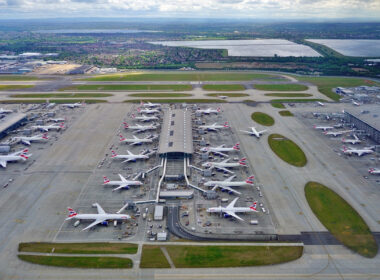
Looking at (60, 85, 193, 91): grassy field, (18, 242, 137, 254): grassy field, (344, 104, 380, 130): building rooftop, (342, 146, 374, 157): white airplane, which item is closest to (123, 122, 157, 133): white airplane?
(18, 242, 137, 254): grassy field

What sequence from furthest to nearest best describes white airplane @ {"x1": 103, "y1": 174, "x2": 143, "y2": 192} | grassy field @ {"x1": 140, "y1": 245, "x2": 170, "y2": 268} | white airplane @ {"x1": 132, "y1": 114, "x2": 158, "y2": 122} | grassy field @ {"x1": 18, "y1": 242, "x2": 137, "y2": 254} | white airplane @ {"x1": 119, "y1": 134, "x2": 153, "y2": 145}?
white airplane @ {"x1": 132, "y1": 114, "x2": 158, "y2": 122} < white airplane @ {"x1": 119, "y1": 134, "x2": 153, "y2": 145} < white airplane @ {"x1": 103, "y1": 174, "x2": 143, "y2": 192} < grassy field @ {"x1": 18, "y1": 242, "x2": 137, "y2": 254} < grassy field @ {"x1": 140, "y1": 245, "x2": 170, "y2": 268}

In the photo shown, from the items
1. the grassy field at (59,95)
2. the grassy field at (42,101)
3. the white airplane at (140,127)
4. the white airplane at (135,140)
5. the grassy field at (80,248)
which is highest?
the grassy field at (59,95)

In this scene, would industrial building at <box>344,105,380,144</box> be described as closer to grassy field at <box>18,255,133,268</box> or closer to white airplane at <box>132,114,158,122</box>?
white airplane at <box>132,114,158,122</box>

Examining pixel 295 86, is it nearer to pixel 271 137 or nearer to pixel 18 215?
pixel 271 137

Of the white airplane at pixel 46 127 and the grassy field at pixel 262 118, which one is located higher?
the grassy field at pixel 262 118

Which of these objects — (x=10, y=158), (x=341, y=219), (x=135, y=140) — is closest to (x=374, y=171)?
(x=341, y=219)

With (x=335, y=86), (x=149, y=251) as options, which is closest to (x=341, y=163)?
(x=149, y=251)

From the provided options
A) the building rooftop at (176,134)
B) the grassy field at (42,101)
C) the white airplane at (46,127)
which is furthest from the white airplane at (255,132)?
the grassy field at (42,101)

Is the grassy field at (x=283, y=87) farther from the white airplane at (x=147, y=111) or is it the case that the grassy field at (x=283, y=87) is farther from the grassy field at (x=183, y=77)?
the white airplane at (x=147, y=111)
